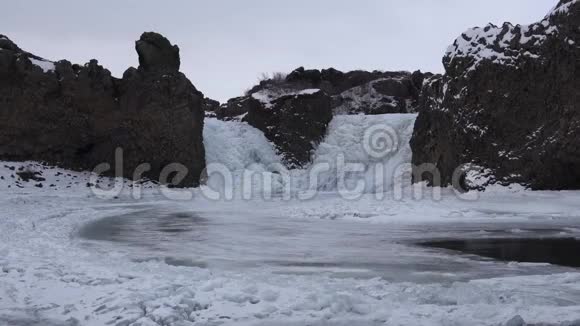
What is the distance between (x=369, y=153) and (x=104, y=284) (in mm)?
27017

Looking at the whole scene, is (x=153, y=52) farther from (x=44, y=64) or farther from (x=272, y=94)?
(x=272, y=94)

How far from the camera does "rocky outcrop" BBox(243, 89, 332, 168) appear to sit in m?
34.3

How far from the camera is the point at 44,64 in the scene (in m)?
28.0

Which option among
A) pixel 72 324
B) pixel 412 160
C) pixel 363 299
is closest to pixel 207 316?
pixel 72 324

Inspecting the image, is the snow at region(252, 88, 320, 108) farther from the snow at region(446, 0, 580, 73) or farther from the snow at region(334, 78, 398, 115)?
the snow at region(446, 0, 580, 73)

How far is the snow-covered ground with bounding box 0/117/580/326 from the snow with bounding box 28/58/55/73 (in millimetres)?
12070

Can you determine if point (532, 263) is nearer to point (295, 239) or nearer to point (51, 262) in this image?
point (295, 239)

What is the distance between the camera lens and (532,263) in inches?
324

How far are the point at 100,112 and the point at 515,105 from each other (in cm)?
2003

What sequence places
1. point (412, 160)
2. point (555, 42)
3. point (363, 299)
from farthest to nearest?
point (412, 160) < point (555, 42) < point (363, 299)

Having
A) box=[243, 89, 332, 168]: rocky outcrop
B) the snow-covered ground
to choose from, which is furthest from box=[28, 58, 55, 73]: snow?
box=[243, 89, 332, 168]: rocky outcrop

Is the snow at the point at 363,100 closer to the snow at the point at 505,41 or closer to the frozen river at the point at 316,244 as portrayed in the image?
the snow at the point at 505,41

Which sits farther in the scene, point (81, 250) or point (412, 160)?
point (412, 160)

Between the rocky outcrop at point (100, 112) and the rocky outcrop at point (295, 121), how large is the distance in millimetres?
6168
